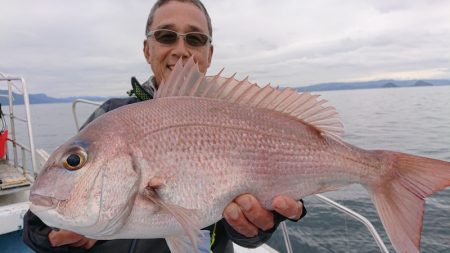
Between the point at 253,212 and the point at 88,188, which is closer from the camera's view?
the point at 88,188

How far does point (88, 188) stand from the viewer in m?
1.45

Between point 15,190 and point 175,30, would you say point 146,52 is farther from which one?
point 15,190

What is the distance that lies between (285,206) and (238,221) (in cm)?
26

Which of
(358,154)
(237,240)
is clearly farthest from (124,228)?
(358,154)

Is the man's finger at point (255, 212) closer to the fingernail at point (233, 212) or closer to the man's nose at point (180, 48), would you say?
the fingernail at point (233, 212)

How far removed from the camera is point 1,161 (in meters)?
6.32

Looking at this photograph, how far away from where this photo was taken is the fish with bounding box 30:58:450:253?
146 centimetres

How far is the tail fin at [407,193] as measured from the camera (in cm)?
172

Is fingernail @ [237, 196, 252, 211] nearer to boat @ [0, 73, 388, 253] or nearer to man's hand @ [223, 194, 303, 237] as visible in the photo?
man's hand @ [223, 194, 303, 237]

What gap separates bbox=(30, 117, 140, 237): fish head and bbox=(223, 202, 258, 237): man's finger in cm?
48

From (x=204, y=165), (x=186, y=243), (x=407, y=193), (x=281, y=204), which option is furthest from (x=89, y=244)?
(x=407, y=193)

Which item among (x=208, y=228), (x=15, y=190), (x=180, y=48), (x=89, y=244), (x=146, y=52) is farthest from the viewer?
(x=15, y=190)

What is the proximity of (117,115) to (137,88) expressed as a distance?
1.01 m

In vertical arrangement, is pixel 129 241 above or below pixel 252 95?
below
